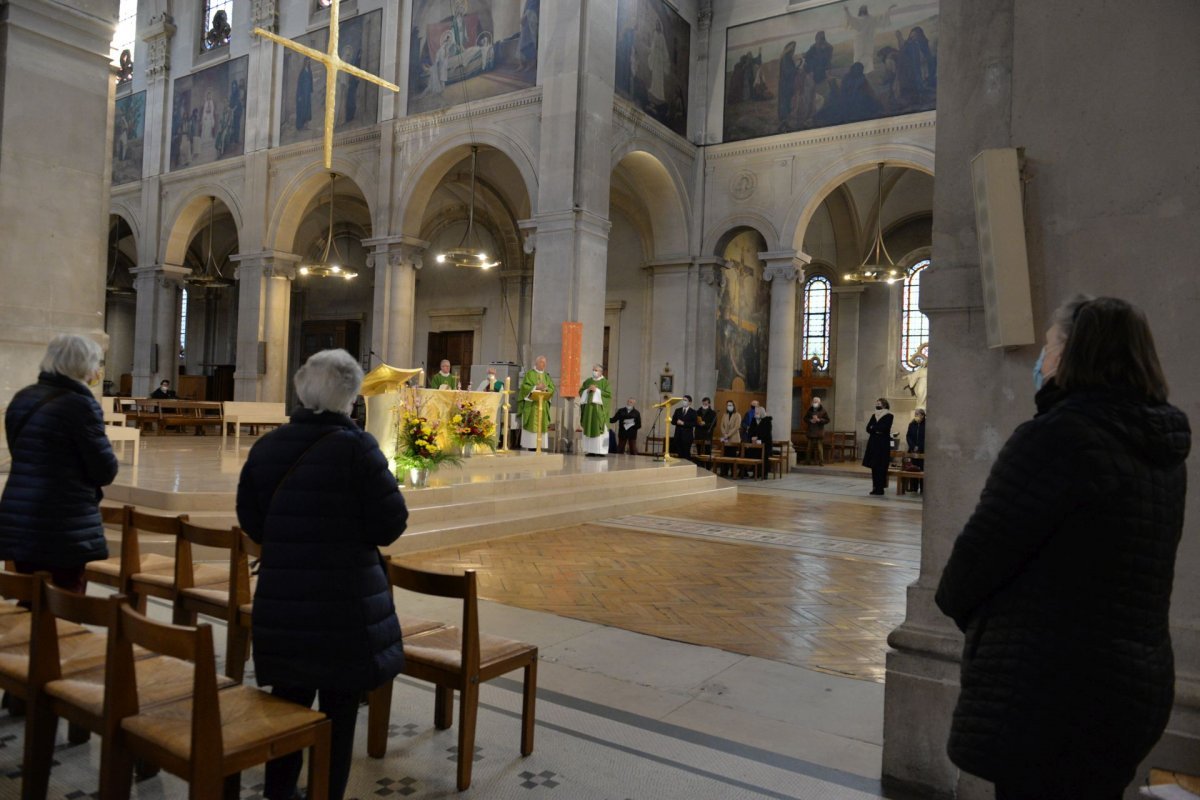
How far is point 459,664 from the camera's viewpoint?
2807 millimetres

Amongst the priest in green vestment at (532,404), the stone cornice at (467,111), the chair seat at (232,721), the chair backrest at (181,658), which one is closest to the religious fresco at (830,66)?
the stone cornice at (467,111)

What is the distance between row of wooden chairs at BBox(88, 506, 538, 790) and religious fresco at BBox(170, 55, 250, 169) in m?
18.2

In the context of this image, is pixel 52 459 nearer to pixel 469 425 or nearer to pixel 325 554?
pixel 325 554

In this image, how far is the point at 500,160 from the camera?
19.0 m

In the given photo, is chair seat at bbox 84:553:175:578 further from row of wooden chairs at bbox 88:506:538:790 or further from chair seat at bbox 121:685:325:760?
chair seat at bbox 121:685:325:760

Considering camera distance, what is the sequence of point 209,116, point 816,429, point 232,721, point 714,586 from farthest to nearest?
point 209,116
point 816,429
point 714,586
point 232,721

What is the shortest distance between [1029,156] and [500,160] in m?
17.4

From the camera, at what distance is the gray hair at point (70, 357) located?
10.1 feet

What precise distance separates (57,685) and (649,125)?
1544 centimetres

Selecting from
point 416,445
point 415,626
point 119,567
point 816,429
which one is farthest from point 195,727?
point 816,429

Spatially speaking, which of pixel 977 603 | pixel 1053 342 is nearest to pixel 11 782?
pixel 977 603

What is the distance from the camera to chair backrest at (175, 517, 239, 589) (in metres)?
3.29

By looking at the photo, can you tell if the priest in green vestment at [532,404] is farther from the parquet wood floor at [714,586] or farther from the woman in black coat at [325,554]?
the woman in black coat at [325,554]

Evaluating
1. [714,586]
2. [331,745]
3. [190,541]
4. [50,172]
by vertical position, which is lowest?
[714,586]
